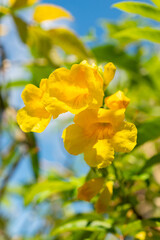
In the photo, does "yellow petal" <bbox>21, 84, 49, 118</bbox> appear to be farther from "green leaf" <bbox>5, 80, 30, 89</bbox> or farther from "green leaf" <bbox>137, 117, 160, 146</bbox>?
"green leaf" <bbox>5, 80, 30, 89</bbox>

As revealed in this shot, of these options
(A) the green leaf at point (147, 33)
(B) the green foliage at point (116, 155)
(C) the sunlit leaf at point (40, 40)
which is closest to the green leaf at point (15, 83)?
(B) the green foliage at point (116, 155)

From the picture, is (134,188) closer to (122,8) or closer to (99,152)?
(99,152)

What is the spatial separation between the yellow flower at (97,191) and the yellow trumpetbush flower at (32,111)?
228mm

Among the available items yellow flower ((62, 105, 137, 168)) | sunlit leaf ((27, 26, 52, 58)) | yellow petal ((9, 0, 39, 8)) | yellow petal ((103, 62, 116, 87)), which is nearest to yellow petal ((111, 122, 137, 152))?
yellow flower ((62, 105, 137, 168))

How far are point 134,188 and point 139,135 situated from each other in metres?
0.28

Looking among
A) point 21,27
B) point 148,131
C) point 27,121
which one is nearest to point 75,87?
point 27,121

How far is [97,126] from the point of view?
753 mm

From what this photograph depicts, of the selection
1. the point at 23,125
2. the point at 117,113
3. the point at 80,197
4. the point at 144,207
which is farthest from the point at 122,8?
the point at 144,207

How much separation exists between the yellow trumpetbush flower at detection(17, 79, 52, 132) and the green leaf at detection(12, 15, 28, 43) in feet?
2.73

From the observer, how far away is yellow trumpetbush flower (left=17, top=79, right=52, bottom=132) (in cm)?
75

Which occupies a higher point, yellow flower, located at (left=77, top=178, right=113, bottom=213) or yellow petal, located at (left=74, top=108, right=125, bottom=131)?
yellow petal, located at (left=74, top=108, right=125, bottom=131)

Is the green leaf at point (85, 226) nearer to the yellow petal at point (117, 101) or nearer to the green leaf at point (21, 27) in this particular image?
the yellow petal at point (117, 101)

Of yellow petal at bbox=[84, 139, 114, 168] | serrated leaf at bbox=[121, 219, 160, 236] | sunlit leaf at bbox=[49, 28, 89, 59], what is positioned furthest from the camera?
sunlit leaf at bbox=[49, 28, 89, 59]

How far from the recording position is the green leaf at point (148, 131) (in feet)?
2.83
